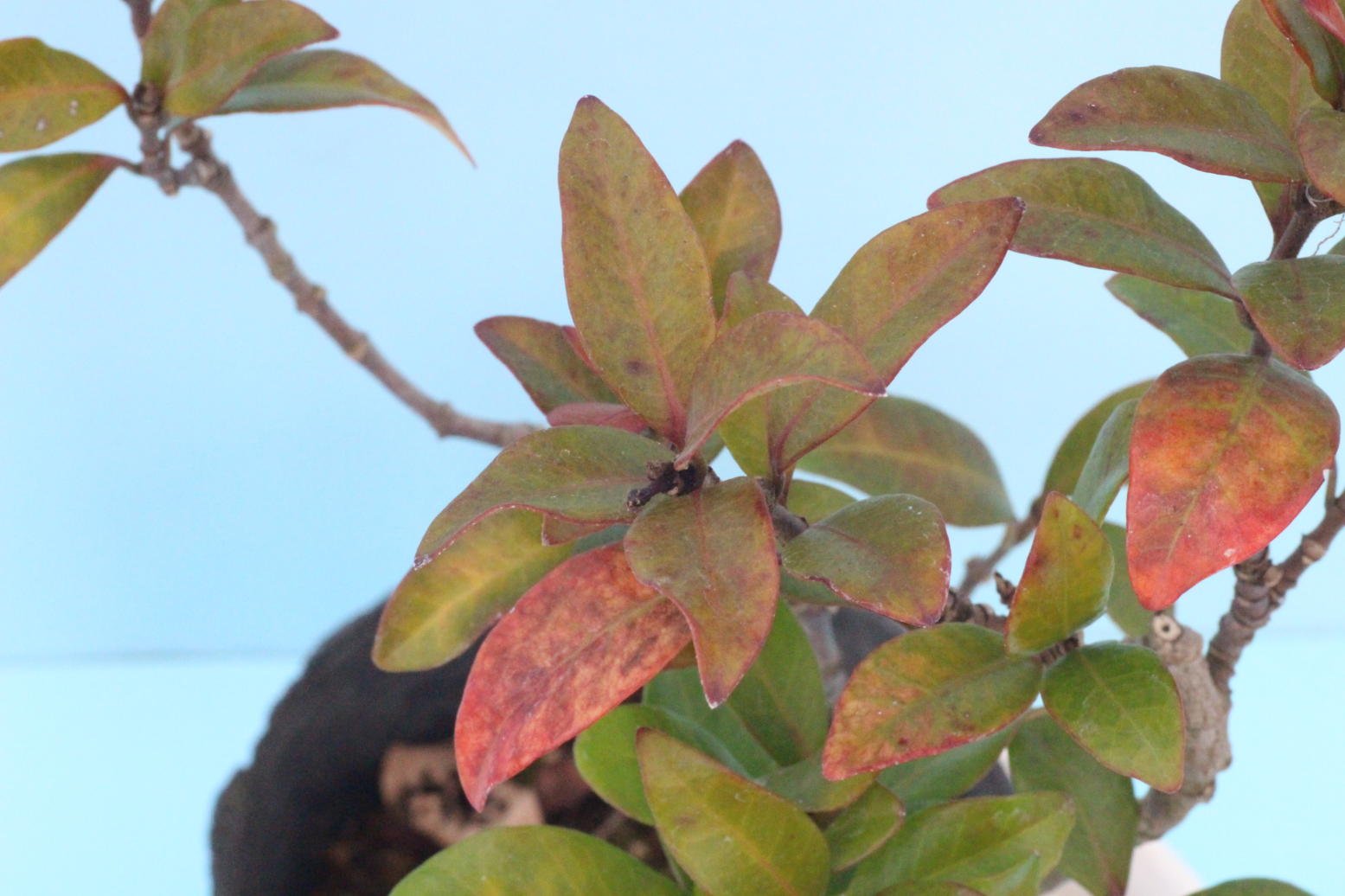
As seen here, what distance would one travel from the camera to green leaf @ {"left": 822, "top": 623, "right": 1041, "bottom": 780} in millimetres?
441

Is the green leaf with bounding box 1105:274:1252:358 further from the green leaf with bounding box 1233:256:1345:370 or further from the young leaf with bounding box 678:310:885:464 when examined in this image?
the young leaf with bounding box 678:310:885:464

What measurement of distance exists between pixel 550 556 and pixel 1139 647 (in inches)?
10.5

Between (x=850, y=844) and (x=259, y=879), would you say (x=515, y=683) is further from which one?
(x=259, y=879)

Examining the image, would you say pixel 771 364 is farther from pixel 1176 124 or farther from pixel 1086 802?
pixel 1086 802

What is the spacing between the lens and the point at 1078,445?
68 cm

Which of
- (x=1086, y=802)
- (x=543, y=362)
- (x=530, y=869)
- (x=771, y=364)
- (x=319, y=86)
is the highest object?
(x=319, y=86)

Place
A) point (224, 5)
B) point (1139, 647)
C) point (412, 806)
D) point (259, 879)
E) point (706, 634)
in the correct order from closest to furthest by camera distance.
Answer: point (706, 634) < point (1139, 647) < point (224, 5) < point (259, 879) < point (412, 806)

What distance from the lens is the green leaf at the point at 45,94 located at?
0.63 metres

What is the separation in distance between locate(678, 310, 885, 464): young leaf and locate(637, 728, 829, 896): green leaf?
5.3 inches

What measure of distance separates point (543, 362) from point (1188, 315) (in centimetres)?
32

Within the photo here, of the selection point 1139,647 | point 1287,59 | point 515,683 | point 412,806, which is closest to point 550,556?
point 515,683

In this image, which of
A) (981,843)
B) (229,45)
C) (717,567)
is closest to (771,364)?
(717,567)

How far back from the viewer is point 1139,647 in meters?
0.48

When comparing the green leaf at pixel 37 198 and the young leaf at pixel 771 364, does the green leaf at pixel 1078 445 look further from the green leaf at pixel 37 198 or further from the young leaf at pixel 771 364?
the green leaf at pixel 37 198
